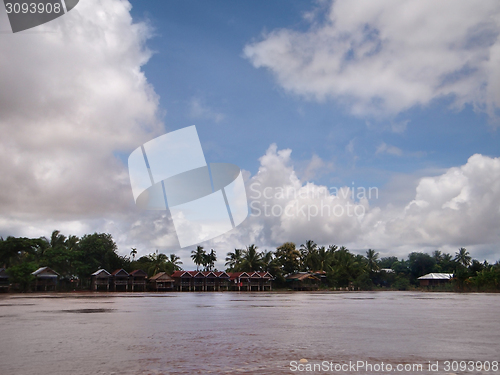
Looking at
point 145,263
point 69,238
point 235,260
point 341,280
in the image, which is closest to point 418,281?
point 341,280

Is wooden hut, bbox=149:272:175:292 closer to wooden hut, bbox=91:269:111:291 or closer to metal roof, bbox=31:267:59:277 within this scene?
wooden hut, bbox=91:269:111:291

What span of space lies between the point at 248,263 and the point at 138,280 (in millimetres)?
24261

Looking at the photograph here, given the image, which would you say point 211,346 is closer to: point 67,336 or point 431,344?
point 67,336

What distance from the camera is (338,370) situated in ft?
25.5

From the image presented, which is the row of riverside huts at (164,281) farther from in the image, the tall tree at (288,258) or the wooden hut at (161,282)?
the tall tree at (288,258)

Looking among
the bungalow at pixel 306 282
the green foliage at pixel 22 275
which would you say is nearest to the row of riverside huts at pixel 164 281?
the green foliage at pixel 22 275

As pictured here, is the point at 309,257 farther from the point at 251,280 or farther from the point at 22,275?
the point at 22,275

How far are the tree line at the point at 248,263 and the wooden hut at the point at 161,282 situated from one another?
6.63 meters

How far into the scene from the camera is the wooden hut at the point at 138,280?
81.1 meters

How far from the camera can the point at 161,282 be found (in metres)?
83.8

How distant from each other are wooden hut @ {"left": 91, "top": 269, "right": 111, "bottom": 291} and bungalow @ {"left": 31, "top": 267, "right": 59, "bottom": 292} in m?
6.76

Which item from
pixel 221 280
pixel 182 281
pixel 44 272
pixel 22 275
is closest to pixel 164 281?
pixel 182 281

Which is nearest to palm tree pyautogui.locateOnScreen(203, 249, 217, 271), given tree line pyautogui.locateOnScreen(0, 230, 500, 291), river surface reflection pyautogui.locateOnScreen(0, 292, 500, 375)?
tree line pyautogui.locateOnScreen(0, 230, 500, 291)

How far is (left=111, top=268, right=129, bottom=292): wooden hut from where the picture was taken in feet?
262
